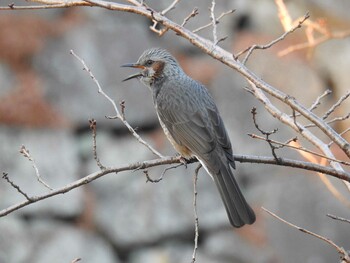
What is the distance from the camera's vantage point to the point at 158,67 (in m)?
5.85

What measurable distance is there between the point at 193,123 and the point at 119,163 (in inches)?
228

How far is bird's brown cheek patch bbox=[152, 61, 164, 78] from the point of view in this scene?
5.82 m

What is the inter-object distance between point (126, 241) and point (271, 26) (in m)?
4.57

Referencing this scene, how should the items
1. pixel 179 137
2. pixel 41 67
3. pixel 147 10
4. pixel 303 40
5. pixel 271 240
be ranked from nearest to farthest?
pixel 147 10 < pixel 179 137 < pixel 271 240 < pixel 41 67 < pixel 303 40

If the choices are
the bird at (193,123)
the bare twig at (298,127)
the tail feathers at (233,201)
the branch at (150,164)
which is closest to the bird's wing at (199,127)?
the bird at (193,123)

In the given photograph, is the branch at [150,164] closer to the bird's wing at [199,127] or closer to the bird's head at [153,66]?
the bird's wing at [199,127]

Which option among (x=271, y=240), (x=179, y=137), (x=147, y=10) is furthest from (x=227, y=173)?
(x=271, y=240)

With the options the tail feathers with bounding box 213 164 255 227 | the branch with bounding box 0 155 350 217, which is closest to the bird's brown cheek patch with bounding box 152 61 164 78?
the tail feathers with bounding box 213 164 255 227

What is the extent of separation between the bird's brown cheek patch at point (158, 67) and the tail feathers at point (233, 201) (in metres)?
1.28

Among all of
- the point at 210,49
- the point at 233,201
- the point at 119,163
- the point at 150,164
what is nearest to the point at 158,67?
the point at 233,201

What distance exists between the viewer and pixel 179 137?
5219 mm

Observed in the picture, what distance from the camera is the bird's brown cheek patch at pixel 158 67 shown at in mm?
5824

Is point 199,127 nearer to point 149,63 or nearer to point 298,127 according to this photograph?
point 149,63

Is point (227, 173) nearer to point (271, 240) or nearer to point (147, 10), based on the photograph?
point (147, 10)
